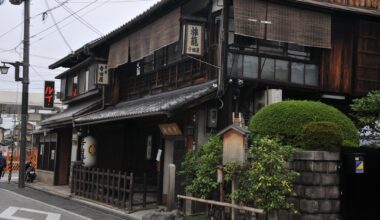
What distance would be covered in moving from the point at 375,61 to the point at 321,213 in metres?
8.90

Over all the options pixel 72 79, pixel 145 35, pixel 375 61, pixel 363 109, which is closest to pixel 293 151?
pixel 363 109

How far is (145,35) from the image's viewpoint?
65.1 ft

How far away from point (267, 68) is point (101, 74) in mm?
10939

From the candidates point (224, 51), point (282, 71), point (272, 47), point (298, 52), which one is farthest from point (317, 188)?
point (298, 52)

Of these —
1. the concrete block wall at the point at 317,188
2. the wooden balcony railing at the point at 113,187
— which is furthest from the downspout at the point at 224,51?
the wooden balcony railing at the point at 113,187

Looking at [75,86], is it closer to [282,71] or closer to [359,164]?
[282,71]

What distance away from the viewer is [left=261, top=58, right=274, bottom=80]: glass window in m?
16.5

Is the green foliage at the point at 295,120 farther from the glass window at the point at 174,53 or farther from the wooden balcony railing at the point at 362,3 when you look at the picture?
the glass window at the point at 174,53

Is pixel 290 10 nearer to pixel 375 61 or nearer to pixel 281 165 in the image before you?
pixel 375 61

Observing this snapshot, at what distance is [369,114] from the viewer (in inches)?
609

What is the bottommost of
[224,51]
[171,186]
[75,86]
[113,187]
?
[113,187]

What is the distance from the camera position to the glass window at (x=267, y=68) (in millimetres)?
16453

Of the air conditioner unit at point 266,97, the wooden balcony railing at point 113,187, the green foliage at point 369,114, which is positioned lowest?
the wooden balcony railing at point 113,187

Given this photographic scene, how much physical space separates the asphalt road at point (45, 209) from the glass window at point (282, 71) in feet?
23.4
